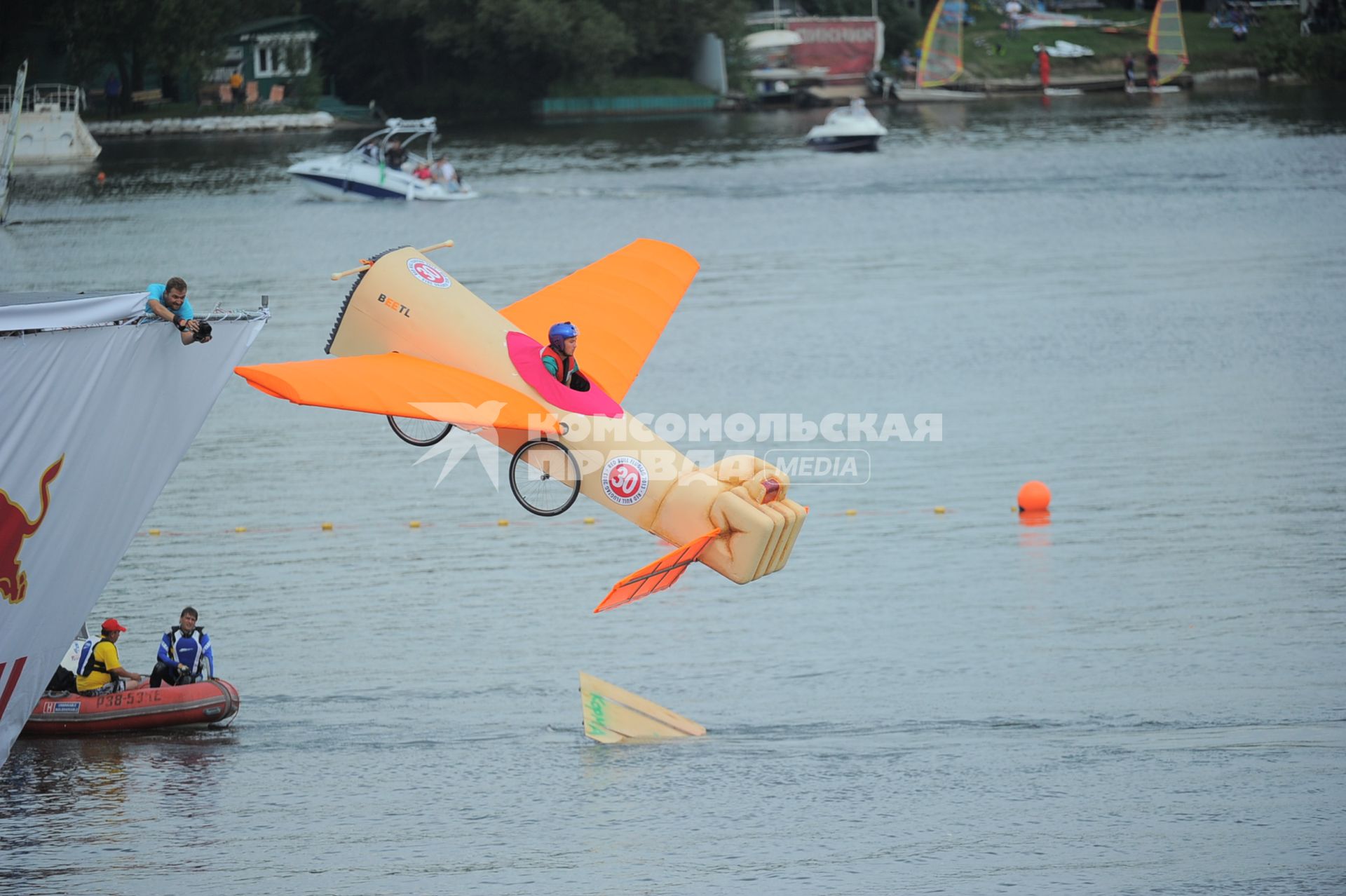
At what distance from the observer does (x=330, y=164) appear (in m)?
67.0

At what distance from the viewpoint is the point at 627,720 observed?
24984 mm

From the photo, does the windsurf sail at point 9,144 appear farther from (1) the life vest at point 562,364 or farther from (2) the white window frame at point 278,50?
(1) the life vest at point 562,364

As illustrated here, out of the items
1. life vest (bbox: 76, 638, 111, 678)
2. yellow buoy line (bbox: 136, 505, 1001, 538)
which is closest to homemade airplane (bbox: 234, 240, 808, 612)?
life vest (bbox: 76, 638, 111, 678)

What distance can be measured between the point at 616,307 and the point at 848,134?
60294 millimetres

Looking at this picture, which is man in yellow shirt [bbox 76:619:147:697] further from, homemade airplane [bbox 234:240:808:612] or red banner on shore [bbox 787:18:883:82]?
red banner on shore [bbox 787:18:883:82]

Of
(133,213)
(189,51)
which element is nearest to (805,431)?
(133,213)

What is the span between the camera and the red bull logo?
17031 mm

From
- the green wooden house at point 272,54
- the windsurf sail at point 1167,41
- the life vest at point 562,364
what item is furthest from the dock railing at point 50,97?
the life vest at point 562,364

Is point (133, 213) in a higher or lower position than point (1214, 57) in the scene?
lower

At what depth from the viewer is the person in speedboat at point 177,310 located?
52.3 feet

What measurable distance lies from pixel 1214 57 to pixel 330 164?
64140mm

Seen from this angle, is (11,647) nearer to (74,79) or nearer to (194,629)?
(194,629)

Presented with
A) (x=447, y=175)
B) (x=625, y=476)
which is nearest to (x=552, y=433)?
(x=625, y=476)

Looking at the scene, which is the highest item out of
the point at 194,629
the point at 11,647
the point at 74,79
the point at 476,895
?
the point at 74,79
